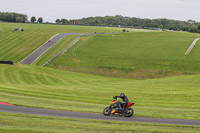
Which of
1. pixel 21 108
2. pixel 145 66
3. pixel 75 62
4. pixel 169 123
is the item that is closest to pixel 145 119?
pixel 169 123

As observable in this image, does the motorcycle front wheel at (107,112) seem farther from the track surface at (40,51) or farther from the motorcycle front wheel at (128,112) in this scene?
the track surface at (40,51)

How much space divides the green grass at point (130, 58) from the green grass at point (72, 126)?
141 feet

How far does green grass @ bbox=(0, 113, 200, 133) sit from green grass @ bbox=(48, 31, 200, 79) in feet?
141

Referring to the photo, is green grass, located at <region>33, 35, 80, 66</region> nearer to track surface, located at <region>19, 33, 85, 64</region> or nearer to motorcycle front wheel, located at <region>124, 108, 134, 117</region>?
track surface, located at <region>19, 33, 85, 64</region>

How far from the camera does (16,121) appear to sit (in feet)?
59.0

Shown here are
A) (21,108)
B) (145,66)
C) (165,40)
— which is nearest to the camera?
(21,108)

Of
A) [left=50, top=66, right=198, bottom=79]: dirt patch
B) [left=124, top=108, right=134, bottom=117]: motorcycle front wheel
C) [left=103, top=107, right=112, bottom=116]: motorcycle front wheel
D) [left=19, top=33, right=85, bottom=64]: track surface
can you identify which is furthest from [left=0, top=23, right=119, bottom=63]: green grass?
[left=124, top=108, right=134, bottom=117]: motorcycle front wheel

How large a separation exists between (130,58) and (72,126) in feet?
196

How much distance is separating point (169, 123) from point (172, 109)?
4.78 meters

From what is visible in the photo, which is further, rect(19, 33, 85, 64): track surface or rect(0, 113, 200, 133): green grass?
rect(19, 33, 85, 64): track surface

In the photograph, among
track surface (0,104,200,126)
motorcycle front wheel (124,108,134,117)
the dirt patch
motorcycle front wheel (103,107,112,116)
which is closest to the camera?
track surface (0,104,200,126)

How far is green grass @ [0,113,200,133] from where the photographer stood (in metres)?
16.2

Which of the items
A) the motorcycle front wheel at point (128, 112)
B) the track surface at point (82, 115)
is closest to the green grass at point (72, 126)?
the track surface at point (82, 115)

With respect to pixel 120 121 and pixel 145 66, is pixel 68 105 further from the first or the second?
pixel 145 66
